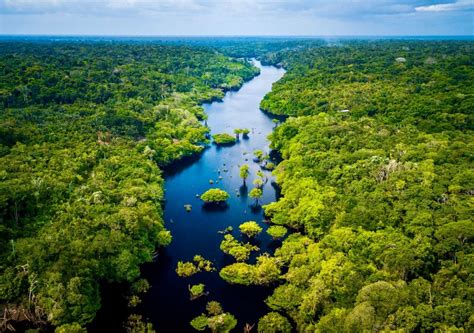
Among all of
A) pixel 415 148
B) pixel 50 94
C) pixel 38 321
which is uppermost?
pixel 50 94

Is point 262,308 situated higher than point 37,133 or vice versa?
point 37,133

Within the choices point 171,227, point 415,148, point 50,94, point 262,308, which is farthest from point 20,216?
point 50,94

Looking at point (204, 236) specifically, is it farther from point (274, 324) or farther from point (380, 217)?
point (380, 217)

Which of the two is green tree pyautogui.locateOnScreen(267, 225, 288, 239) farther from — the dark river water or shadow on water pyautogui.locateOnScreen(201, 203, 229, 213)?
shadow on water pyautogui.locateOnScreen(201, 203, 229, 213)

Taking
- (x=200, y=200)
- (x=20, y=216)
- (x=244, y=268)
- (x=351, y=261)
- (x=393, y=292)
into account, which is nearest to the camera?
(x=393, y=292)

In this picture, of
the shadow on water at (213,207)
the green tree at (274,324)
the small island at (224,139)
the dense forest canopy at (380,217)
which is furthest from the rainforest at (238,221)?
the small island at (224,139)

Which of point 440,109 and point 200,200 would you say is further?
point 440,109

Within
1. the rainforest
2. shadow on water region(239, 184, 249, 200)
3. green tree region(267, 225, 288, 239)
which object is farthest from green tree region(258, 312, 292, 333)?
shadow on water region(239, 184, 249, 200)

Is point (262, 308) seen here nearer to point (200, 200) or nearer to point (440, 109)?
point (200, 200)
